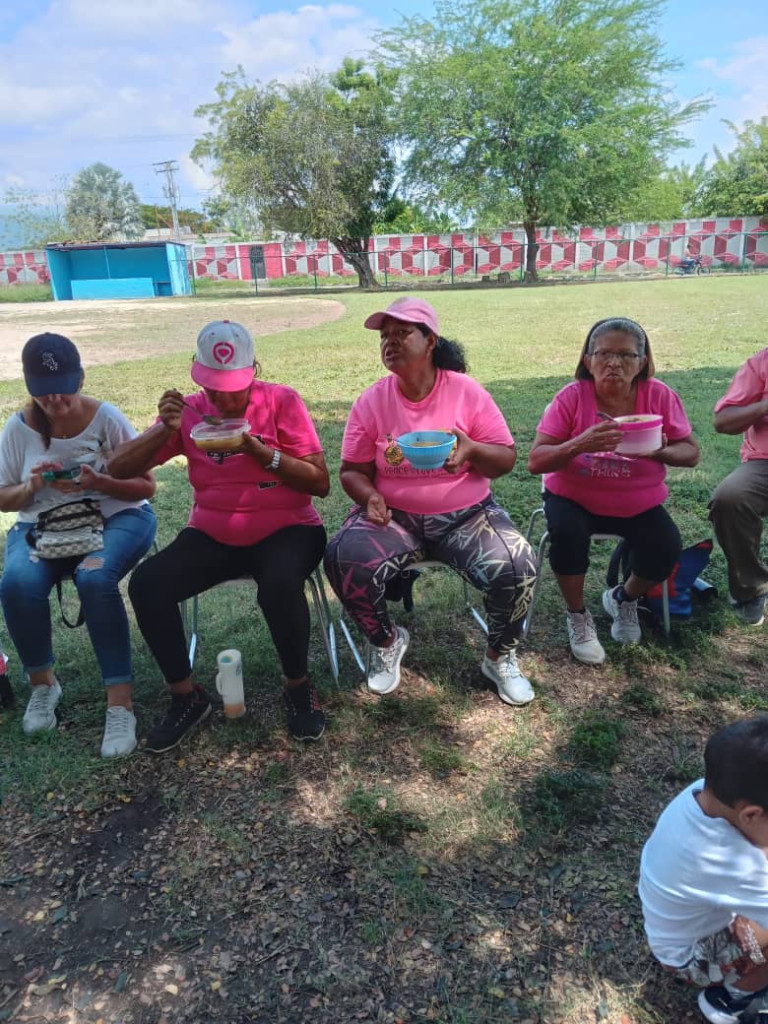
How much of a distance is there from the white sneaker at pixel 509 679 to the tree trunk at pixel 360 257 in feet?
105

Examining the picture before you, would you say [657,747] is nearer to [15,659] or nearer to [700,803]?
[700,803]

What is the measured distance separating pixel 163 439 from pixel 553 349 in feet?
29.5

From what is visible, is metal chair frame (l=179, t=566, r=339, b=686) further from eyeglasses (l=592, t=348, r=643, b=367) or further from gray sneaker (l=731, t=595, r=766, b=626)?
gray sneaker (l=731, t=595, r=766, b=626)

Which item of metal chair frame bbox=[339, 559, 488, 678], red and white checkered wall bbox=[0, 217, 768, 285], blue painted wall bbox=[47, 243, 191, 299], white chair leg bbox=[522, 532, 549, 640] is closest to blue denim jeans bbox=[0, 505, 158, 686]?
metal chair frame bbox=[339, 559, 488, 678]

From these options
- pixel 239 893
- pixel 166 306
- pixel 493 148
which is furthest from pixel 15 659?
pixel 493 148

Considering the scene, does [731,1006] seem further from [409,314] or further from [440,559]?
[409,314]

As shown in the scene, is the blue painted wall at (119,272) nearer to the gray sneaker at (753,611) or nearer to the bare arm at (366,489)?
the bare arm at (366,489)

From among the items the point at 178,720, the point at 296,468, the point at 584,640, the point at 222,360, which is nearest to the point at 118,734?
the point at 178,720

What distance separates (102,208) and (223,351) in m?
66.0

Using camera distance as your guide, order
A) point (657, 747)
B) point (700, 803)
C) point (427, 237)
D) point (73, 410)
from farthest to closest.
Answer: point (427, 237) → point (73, 410) → point (657, 747) → point (700, 803)

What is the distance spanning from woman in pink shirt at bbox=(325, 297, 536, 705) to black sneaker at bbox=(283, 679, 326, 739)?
0.96ft

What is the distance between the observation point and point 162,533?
4535 millimetres

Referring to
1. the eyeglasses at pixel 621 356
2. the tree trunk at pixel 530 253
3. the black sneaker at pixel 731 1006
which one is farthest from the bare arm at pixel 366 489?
the tree trunk at pixel 530 253

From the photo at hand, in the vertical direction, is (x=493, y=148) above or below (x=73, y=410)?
above
